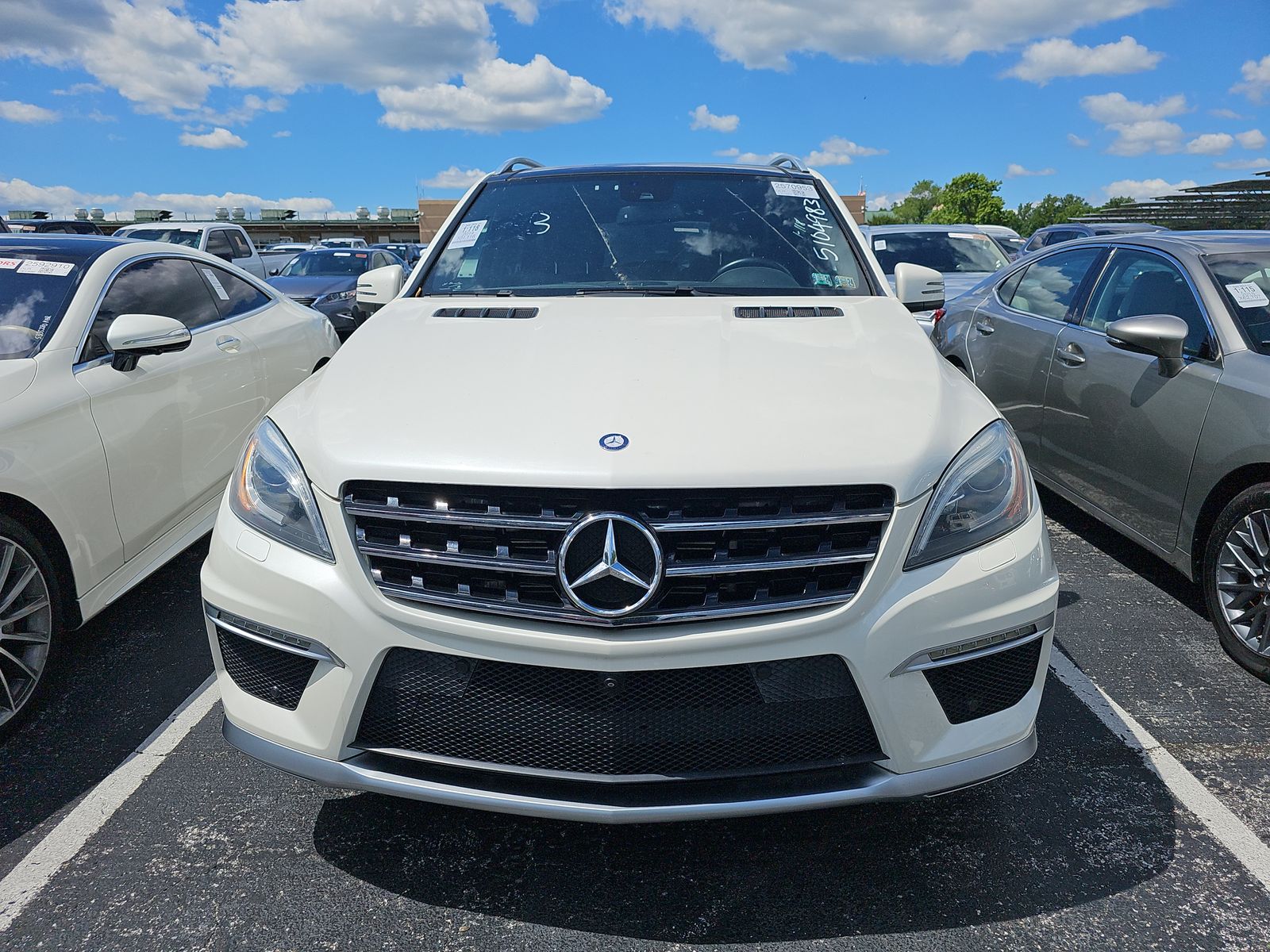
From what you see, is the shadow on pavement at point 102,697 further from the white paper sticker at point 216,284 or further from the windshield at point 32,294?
the white paper sticker at point 216,284

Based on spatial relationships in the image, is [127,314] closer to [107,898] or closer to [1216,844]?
[107,898]

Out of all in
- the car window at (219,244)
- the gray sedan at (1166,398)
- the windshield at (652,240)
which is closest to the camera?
the windshield at (652,240)

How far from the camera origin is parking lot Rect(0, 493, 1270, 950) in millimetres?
2227

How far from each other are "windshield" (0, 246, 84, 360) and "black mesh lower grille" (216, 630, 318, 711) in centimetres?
186

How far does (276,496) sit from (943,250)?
34.1 feet

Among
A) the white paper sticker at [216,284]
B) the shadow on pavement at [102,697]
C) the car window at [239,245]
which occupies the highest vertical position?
the white paper sticker at [216,284]

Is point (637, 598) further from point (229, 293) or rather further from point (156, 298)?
point (229, 293)

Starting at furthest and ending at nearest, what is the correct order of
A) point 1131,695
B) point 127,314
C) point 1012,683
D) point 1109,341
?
point 1109,341 < point 127,314 < point 1131,695 < point 1012,683

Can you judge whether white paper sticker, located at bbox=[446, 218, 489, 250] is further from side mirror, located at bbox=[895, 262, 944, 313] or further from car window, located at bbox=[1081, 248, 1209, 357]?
car window, located at bbox=[1081, 248, 1209, 357]

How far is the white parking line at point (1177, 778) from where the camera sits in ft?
8.29

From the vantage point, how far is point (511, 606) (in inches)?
80.8

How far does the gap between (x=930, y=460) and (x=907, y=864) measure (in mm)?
1142

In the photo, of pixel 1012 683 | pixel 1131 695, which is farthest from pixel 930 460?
pixel 1131 695

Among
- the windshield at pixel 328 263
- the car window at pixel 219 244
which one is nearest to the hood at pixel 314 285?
the car window at pixel 219 244
